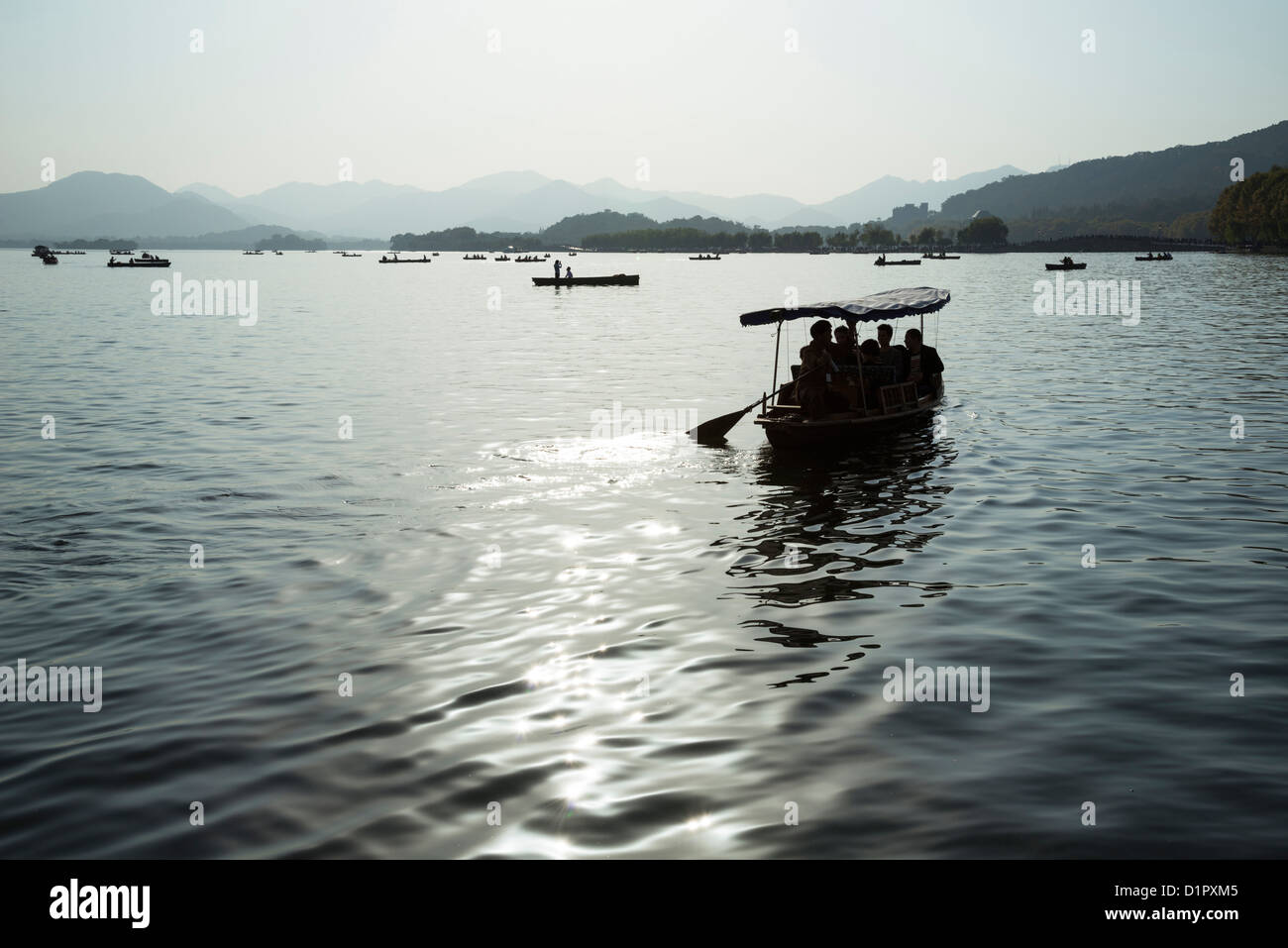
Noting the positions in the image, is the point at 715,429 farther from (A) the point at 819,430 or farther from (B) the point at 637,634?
(B) the point at 637,634

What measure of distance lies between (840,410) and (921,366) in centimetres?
691

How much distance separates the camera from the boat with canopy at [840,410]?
79.0 feet

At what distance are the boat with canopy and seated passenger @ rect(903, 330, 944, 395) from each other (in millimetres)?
1336

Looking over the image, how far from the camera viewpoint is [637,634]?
1213cm

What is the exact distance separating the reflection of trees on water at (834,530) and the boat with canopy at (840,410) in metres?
0.57

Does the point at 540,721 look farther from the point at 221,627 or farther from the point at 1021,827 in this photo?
the point at 221,627

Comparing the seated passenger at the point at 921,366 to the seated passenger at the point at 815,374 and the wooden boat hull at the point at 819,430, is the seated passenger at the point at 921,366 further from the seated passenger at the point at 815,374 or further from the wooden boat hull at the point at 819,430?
the seated passenger at the point at 815,374

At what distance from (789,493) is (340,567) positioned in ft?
30.4

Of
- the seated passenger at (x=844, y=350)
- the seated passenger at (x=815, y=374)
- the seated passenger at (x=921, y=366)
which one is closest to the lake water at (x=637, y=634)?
the seated passenger at (x=921, y=366)

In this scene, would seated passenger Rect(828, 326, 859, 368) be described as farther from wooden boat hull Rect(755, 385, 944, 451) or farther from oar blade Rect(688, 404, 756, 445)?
oar blade Rect(688, 404, 756, 445)

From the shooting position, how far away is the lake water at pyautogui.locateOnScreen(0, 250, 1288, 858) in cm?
789

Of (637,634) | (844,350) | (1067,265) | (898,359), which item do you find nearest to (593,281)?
(1067,265)

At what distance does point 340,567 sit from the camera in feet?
49.2
